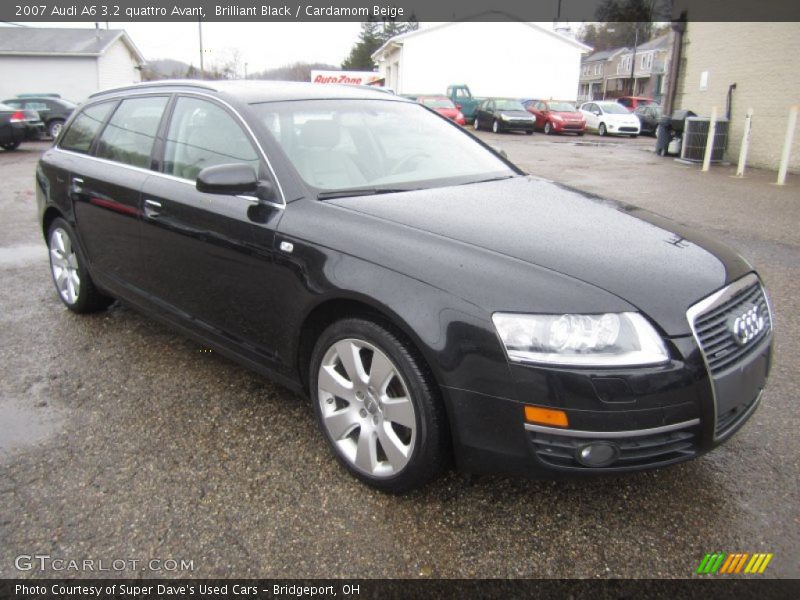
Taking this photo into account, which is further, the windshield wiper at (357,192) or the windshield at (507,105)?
the windshield at (507,105)

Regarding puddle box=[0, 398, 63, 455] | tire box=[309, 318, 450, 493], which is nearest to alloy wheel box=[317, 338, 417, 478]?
tire box=[309, 318, 450, 493]

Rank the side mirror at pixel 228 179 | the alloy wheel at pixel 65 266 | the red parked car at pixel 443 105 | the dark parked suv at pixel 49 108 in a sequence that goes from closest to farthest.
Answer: the side mirror at pixel 228 179
the alloy wheel at pixel 65 266
the dark parked suv at pixel 49 108
the red parked car at pixel 443 105

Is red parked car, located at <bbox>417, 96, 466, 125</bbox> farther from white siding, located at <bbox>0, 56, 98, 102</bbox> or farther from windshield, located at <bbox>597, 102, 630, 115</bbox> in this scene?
white siding, located at <bbox>0, 56, 98, 102</bbox>

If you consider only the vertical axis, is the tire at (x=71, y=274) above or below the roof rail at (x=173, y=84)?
below

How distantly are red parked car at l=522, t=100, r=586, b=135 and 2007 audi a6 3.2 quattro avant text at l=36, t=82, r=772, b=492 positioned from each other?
2524 cm

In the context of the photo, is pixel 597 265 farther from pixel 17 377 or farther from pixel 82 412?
pixel 17 377

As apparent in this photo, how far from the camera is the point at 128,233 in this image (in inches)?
151

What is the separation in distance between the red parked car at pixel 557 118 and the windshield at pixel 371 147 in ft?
82.8

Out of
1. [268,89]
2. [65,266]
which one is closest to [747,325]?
[268,89]

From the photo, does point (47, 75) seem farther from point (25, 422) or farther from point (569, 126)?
point (25, 422)

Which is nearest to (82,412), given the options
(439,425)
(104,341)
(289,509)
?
(104,341)

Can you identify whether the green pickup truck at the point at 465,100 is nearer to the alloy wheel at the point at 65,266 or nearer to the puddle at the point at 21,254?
the puddle at the point at 21,254

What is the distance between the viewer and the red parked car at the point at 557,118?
27453 millimetres

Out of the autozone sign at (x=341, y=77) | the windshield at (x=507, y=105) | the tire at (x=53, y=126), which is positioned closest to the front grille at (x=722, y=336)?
the tire at (x=53, y=126)
